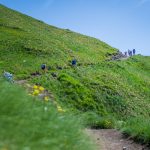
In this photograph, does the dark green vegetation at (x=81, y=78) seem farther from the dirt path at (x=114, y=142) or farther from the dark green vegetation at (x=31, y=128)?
the dark green vegetation at (x=31, y=128)

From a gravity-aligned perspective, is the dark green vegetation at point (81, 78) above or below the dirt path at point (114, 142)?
above

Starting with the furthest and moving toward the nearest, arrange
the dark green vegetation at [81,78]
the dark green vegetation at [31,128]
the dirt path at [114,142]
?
the dark green vegetation at [81,78]
the dirt path at [114,142]
the dark green vegetation at [31,128]

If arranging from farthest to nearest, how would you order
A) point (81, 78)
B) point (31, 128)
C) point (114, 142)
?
point (81, 78) < point (114, 142) < point (31, 128)

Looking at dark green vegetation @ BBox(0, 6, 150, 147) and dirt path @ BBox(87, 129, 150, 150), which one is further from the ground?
dark green vegetation @ BBox(0, 6, 150, 147)

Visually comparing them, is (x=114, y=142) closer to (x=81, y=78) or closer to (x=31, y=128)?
(x=31, y=128)

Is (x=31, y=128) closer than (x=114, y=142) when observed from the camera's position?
Yes

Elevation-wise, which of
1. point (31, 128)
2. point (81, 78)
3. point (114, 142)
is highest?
point (81, 78)

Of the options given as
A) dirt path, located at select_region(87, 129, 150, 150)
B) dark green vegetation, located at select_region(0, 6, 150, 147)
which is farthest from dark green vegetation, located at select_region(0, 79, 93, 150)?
dark green vegetation, located at select_region(0, 6, 150, 147)

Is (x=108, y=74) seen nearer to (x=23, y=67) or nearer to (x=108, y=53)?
(x=23, y=67)

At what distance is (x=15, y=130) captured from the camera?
5457 millimetres

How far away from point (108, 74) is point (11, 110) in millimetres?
42067

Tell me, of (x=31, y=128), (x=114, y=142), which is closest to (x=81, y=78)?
(x=114, y=142)

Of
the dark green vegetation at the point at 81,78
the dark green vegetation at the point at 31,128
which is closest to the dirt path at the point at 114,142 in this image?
the dark green vegetation at the point at 81,78

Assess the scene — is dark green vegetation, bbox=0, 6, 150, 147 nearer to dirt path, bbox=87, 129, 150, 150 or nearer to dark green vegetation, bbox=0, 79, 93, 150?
dirt path, bbox=87, 129, 150, 150
